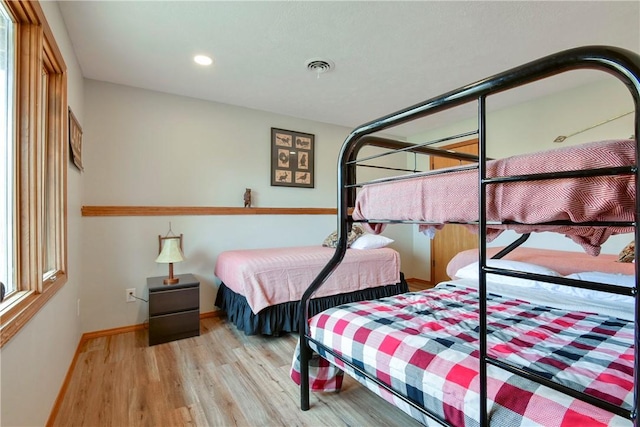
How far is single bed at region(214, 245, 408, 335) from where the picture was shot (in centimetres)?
247

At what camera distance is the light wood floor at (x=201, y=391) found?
155 cm

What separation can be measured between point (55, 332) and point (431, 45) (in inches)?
116

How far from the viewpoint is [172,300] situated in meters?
2.51

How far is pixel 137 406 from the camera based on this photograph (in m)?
1.65

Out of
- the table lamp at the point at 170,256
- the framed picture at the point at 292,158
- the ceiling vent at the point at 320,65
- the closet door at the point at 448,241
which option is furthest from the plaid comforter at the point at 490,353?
the closet door at the point at 448,241

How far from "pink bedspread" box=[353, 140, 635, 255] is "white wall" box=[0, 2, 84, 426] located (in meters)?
1.44

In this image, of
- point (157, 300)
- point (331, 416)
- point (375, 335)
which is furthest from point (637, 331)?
point (157, 300)

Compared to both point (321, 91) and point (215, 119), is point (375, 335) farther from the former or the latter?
point (215, 119)

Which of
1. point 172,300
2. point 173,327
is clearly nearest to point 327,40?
point 172,300

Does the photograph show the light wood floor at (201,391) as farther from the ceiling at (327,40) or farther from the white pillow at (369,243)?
the ceiling at (327,40)

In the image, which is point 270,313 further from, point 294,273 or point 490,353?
point 490,353

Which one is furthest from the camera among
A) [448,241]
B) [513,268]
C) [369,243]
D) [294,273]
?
[448,241]

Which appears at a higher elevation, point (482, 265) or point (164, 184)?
point (164, 184)

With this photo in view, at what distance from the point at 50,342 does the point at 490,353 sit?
1982mm
